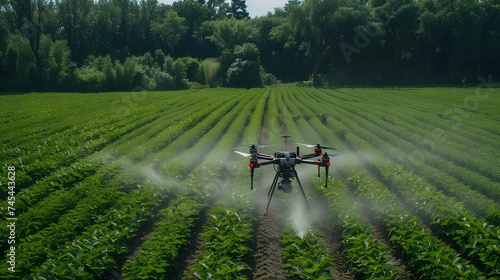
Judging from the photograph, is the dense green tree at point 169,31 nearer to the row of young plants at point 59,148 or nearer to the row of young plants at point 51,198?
the row of young plants at point 59,148

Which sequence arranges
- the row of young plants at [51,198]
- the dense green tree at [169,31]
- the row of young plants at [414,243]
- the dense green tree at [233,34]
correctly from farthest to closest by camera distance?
the dense green tree at [169,31], the dense green tree at [233,34], the row of young plants at [51,198], the row of young plants at [414,243]

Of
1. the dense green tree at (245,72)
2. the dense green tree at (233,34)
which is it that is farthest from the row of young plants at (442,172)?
the dense green tree at (233,34)

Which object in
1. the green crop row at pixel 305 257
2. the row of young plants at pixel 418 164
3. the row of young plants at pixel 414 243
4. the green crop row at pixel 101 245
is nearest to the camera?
the green crop row at pixel 101 245

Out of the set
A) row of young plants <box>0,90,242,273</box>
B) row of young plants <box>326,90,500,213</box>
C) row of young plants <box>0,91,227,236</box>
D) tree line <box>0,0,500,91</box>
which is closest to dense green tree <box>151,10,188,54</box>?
tree line <box>0,0,500,91</box>

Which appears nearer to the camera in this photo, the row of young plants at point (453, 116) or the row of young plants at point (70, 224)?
the row of young plants at point (70, 224)

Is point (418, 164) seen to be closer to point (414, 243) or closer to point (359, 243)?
point (414, 243)

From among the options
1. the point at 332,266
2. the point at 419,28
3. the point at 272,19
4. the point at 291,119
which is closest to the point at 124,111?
the point at 291,119
